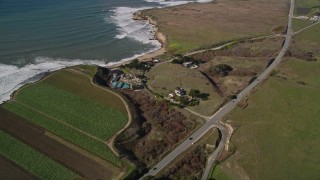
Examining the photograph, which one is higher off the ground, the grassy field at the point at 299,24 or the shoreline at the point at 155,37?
the shoreline at the point at 155,37

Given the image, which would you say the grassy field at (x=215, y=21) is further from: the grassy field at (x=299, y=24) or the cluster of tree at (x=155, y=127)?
the cluster of tree at (x=155, y=127)

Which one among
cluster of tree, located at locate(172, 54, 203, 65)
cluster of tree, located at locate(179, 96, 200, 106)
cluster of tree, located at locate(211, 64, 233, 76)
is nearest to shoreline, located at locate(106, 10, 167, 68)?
cluster of tree, located at locate(172, 54, 203, 65)

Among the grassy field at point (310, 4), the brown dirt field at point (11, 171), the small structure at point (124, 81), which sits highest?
the small structure at point (124, 81)

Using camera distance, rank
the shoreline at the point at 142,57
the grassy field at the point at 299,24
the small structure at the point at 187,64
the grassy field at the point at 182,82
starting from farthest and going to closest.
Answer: the grassy field at the point at 299,24
the small structure at the point at 187,64
the shoreline at the point at 142,57
the grassy field at the point at 182,82

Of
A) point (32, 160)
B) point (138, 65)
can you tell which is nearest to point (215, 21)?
point (138, 65)

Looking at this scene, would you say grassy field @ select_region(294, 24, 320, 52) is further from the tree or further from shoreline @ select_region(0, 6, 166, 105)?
the tree

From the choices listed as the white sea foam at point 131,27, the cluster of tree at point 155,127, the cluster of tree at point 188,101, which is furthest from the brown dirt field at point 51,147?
the white sea foam at point 131,27
